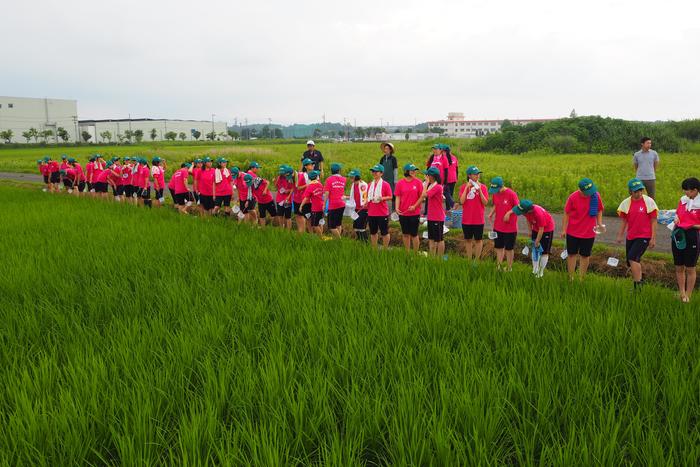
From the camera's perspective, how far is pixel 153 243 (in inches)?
323

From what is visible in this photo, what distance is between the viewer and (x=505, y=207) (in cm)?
757

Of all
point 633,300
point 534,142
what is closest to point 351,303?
point 633,300

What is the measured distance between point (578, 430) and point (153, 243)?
23.2 feet

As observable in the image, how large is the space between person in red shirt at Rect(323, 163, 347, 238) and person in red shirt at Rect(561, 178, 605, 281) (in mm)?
4104

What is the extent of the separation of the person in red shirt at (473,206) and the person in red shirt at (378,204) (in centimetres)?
144

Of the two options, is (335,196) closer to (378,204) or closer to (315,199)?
(315,199)

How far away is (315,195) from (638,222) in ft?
18.7

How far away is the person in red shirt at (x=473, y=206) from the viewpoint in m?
7.80

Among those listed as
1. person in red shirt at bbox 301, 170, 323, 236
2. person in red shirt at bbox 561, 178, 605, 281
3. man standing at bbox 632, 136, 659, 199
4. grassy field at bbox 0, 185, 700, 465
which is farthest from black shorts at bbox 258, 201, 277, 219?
man standing at bbox 632, 136, 659, 199

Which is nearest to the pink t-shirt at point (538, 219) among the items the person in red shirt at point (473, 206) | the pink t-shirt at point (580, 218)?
the pink t-shirt at point (580, 218)

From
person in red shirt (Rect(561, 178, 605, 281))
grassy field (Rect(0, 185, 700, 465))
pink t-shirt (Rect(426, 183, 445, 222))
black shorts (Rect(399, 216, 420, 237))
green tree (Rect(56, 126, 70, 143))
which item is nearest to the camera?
grassy field (Rect(0, 185, 700, 465))

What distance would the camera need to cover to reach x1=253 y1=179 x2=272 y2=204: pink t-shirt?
36.0 ft

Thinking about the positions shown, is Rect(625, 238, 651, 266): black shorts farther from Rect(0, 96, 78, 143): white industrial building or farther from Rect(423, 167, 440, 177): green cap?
Rect(0, 96, 78, 143): white industrial building

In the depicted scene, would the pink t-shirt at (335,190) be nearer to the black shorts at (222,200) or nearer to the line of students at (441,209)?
the line of students at (441,209)
